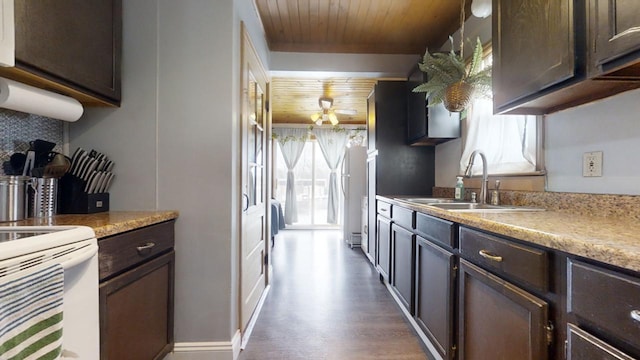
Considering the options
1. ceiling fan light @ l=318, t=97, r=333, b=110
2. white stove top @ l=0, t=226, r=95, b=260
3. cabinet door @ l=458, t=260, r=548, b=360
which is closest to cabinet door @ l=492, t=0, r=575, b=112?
cabinet door @ l=458, t=260, r=548, b=360

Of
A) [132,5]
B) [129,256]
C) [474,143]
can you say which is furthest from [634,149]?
[132,5]

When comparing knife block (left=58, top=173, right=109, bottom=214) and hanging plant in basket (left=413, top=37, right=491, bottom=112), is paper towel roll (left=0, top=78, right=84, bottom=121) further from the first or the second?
hanging plant in basket (left=413, top=37, right=491, bottom=112)

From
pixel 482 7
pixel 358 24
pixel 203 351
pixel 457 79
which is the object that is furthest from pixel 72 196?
pixel 358 24

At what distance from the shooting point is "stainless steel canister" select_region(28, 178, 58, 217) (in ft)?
A: 4.61

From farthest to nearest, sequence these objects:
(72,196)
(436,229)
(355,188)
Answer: (355,188) → (436,229) → (72,196)

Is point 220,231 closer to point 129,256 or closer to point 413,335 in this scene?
point 129,256

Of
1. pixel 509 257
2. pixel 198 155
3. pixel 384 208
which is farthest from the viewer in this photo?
pixel 384 208

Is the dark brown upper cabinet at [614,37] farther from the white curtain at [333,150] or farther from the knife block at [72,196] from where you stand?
the white curtain at [333,150]

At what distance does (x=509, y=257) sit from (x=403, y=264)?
134 cm

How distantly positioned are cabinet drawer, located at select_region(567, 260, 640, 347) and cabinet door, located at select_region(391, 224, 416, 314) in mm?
1295

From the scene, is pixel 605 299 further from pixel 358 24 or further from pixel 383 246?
pixel 358 24

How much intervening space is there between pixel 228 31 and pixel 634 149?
203cm

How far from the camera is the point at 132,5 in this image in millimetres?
1787

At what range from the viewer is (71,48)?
134 centimetres
